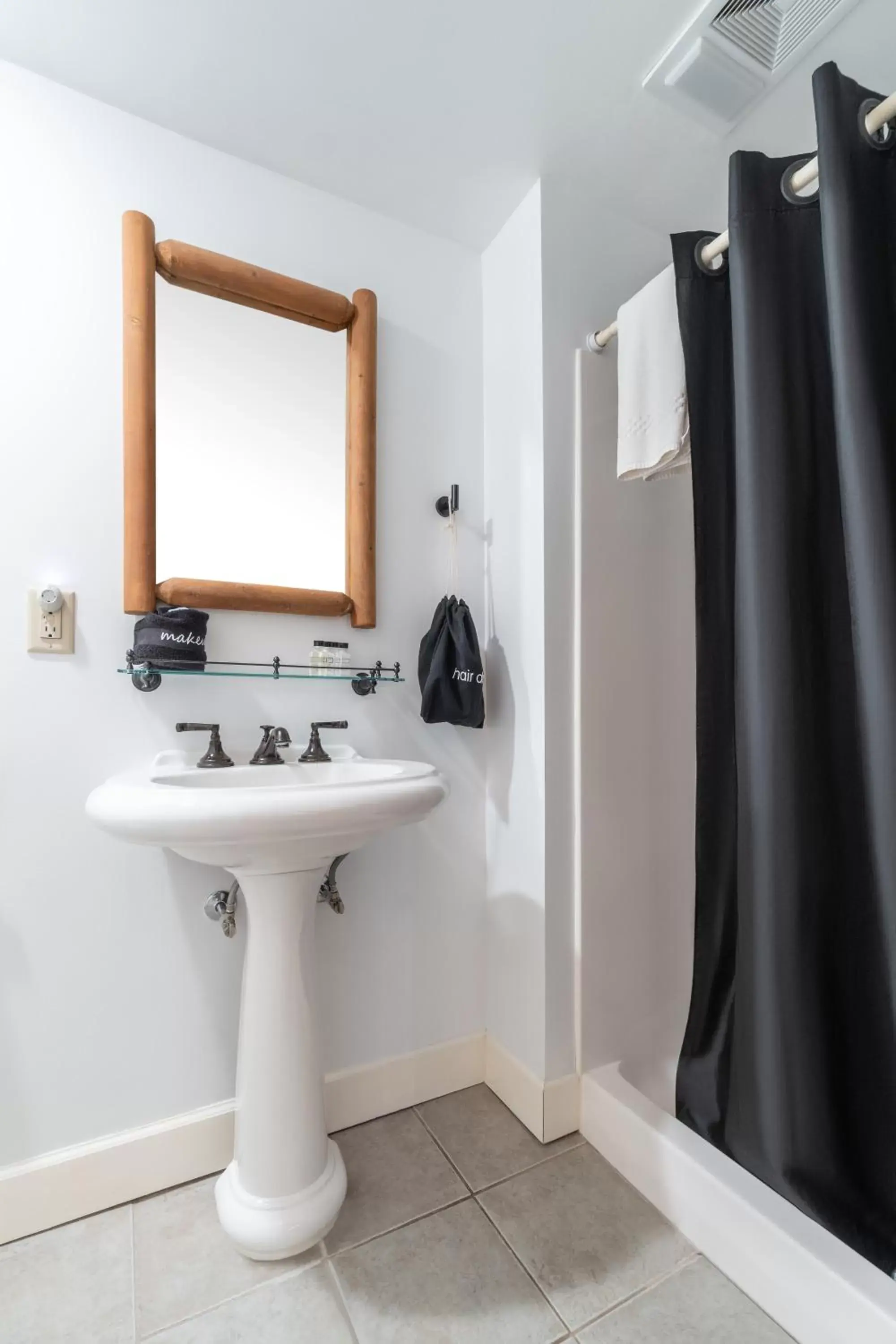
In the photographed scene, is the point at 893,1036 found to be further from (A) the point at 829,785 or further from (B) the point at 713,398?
(B) the point at 713,398

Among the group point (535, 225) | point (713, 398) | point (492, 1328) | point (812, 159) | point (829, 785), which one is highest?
point (535, 225)

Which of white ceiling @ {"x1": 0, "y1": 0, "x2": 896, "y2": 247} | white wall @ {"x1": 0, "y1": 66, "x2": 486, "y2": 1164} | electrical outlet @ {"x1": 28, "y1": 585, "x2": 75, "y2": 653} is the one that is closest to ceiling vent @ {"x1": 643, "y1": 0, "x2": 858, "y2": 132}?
white ceiling @ {"x1": 0, "y1": 0, "x2": 896, "y2": 247}

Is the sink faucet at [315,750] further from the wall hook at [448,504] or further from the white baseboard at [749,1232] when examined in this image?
the white baseboard at [749,1232]

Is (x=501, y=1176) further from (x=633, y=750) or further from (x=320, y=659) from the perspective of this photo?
(x=320, y=659)

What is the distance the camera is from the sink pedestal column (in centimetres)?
106

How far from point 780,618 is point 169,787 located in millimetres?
946

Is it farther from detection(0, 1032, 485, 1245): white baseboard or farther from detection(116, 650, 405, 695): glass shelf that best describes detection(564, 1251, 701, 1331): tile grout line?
detection(116, 650, 405, 695): glass shelf

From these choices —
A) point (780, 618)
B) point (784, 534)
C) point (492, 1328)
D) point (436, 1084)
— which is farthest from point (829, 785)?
point (436, 1084)

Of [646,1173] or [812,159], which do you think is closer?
[812,159]

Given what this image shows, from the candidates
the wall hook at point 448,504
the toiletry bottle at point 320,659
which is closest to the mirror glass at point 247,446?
the toiletry bottle at point 320,659

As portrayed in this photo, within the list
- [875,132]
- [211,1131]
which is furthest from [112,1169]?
[875,132]

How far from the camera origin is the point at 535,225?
1.43 m

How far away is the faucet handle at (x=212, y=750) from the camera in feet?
4.04

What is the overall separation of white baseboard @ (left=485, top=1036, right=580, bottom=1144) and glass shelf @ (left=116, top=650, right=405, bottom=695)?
0.91 m
